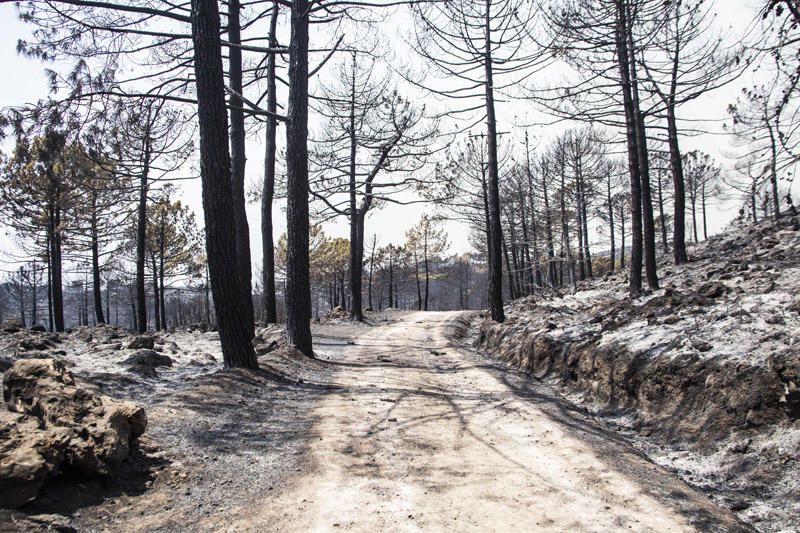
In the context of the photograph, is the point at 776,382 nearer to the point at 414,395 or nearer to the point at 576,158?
the point at 414,395

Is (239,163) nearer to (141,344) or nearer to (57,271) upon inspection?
(141,344)

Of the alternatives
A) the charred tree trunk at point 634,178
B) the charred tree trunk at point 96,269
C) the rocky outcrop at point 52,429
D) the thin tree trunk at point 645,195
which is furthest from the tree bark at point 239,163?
the charred tree trunk at point 96,269

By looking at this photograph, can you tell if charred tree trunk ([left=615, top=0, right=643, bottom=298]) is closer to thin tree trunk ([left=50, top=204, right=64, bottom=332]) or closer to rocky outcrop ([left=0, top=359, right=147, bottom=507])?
rocky outcrop ([left=0, top=359, right=147, bottom=507])

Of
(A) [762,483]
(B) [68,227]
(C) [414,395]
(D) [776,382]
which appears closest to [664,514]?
(A) [762,483]

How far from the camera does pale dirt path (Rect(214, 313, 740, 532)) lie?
2.89 meters

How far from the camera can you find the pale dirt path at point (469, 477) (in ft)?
9.48

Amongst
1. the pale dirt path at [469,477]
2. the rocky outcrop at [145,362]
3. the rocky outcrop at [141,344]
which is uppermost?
the rocky outcrop at [141,344]

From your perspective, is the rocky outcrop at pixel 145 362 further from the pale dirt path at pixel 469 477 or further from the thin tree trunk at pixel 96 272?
the thin tree trunk at pixel 96 272

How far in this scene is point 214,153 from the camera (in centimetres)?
672

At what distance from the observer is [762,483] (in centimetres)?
329

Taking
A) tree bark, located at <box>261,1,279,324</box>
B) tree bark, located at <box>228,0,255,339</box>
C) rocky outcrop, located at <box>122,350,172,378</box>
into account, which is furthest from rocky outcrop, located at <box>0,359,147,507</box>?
tree bark, located at <box>261,1,279,324</box>

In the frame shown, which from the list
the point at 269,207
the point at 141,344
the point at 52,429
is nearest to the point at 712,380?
the point at 52,429

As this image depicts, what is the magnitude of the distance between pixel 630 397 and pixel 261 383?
4.72m

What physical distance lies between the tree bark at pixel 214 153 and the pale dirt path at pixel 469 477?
7.76 ft
